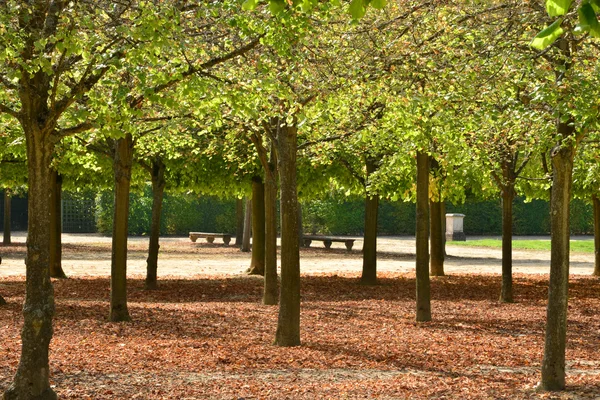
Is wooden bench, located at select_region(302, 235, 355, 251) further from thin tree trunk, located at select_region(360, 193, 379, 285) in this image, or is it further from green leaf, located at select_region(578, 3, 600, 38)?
green leaf, located at select_region(578, 3, 600, 38)

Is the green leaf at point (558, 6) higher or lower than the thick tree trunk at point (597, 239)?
higher

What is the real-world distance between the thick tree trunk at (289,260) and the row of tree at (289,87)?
18 millimetres

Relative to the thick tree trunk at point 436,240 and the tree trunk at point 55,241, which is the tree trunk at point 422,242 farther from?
the tree trunk at point 55,241

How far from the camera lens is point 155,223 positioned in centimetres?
1812

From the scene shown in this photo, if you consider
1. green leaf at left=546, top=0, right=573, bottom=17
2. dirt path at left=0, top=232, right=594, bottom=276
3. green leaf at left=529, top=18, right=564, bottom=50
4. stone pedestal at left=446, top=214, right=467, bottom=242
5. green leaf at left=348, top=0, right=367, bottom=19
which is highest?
green leaf at left=348, top=0, right=367, bottom=19

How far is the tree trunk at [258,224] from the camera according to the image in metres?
19.8

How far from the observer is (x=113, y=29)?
7465 millimetres

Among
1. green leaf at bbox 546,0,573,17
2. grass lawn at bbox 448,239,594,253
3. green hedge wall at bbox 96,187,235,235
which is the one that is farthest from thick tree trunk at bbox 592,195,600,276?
green hedge wall at bbox 96,187,235,235

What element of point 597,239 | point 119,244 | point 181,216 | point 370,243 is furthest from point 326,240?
point 119,244

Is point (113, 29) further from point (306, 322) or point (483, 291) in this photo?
point (483, 291)

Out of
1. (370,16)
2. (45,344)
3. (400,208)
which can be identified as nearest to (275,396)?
(45,344)

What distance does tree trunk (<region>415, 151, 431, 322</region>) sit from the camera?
12.6 metres

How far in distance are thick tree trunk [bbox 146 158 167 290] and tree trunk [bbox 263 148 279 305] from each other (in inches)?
128

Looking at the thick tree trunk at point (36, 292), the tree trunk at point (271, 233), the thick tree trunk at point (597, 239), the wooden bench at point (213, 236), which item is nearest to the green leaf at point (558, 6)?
the thick tree trunk at point (36, 292)
